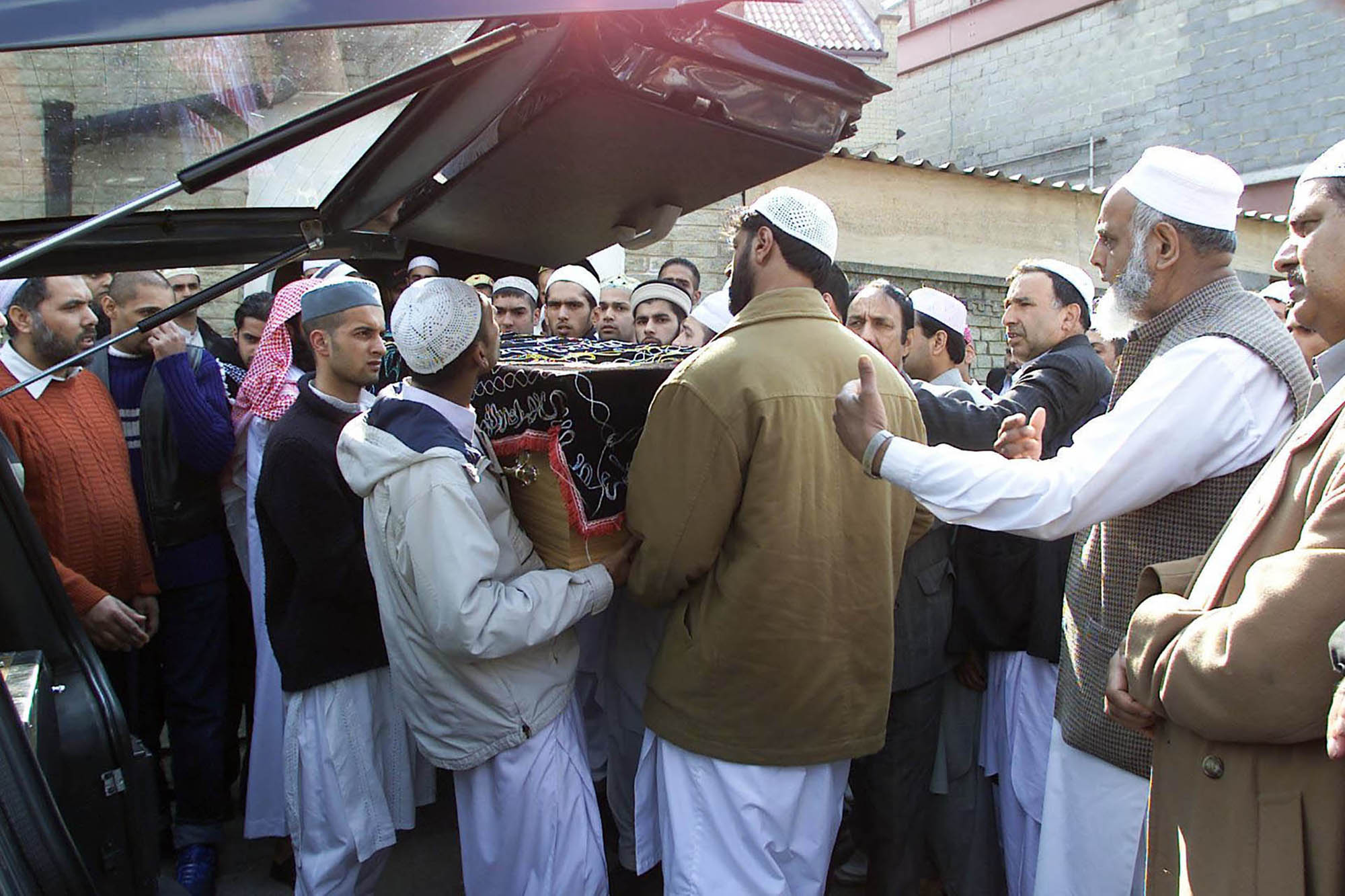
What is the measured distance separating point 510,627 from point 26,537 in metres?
1.11

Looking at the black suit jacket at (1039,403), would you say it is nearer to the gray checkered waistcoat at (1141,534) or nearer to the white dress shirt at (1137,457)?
the gray checkered waistcoat at (1141,534)

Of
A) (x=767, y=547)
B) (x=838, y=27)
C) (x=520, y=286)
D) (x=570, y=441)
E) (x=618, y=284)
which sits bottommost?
(x=767, y=547)

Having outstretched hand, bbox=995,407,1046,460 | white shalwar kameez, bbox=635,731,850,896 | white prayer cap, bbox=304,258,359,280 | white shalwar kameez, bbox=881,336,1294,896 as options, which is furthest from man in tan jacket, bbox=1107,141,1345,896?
white prayer cap, bbox=304,258,359,280

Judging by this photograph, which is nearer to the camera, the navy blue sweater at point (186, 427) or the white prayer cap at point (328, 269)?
the white prayer cap at point (328, 269)

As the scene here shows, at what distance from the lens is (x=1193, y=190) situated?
2232 millimetres

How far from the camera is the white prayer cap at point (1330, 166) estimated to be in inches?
67.6

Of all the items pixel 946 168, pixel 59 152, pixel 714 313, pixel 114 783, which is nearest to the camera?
pixel 59 152

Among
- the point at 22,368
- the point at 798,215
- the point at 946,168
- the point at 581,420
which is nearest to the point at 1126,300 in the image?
the point at 798,215

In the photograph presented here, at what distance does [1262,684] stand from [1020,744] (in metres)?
1.90

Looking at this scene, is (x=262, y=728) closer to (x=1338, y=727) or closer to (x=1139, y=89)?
(x=1338, y=727)

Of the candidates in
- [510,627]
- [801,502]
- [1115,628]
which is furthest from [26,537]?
[1115,628]

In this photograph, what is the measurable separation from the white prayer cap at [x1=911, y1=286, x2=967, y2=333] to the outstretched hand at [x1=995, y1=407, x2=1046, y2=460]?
59.0 inches

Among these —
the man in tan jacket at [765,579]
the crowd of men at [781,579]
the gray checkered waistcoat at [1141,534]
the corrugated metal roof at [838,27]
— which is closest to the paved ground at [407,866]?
the crowd of men at [781,579]

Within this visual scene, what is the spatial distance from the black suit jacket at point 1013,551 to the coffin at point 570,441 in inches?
38.4
